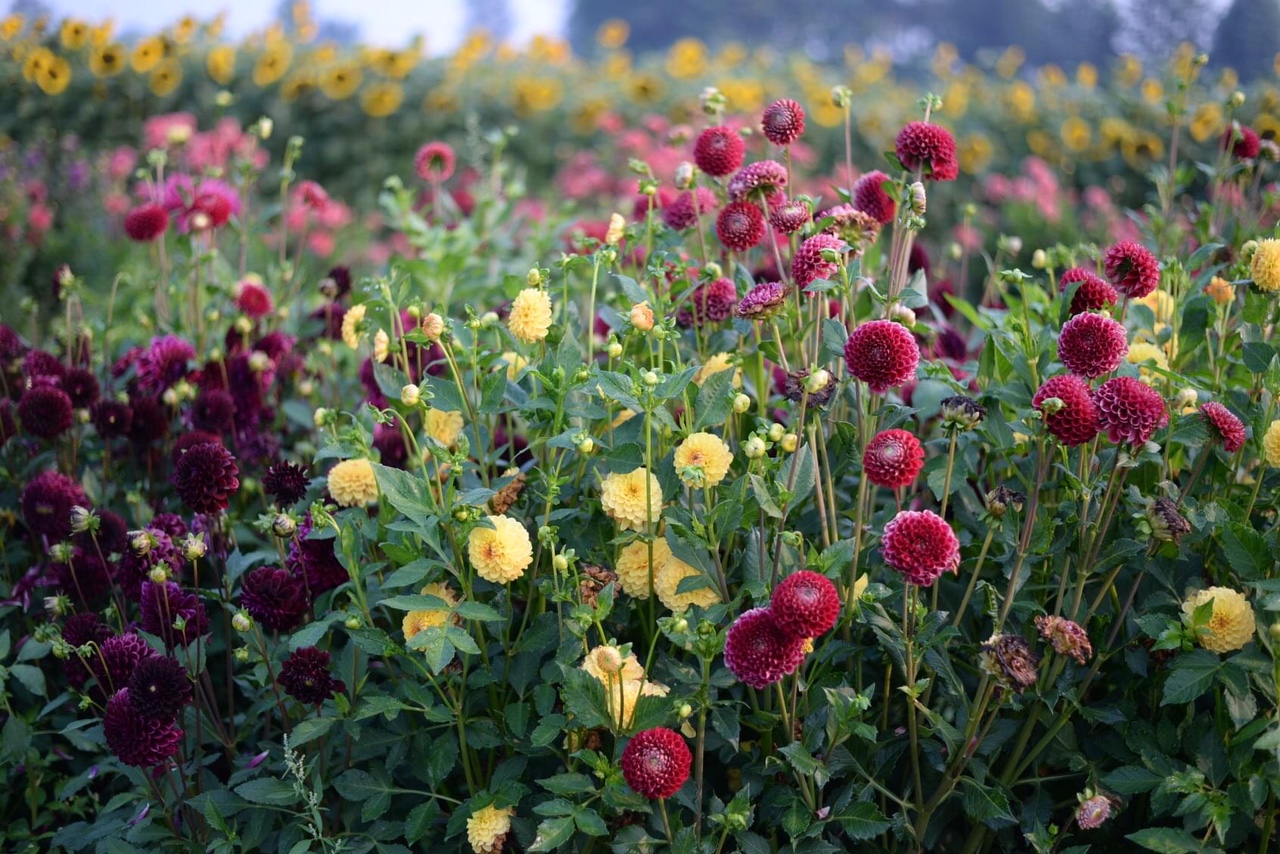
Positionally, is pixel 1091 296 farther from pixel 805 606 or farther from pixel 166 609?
pixel 166 609

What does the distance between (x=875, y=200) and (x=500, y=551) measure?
816 millimetres

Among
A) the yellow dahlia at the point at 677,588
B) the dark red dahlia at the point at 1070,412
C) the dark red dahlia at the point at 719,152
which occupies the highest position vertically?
the dark red dahlia at the point at 719,152

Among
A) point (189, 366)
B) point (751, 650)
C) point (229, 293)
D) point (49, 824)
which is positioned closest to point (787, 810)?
point (751, 650)

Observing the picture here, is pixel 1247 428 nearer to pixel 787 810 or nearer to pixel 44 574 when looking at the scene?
pixel 787 810

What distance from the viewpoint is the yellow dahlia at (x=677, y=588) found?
1360 mm

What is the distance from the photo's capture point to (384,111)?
686 cm

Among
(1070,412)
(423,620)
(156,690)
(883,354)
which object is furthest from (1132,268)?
(156,690)

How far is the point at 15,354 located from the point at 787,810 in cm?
186

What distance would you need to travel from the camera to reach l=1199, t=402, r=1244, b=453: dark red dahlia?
132cm

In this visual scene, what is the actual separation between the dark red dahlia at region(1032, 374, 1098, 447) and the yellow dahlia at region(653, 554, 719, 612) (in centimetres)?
46

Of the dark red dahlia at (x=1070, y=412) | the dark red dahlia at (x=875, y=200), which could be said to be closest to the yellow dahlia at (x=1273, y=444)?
the dark red dahlia at (x=1070, y=412)

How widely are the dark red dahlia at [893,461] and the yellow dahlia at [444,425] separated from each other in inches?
26.5

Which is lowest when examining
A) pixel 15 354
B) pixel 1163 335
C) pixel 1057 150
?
pixel 1057 150

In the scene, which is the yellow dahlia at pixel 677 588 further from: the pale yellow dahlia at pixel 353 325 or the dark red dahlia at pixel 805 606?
the pale yellow dahlia at pixel 353 325
